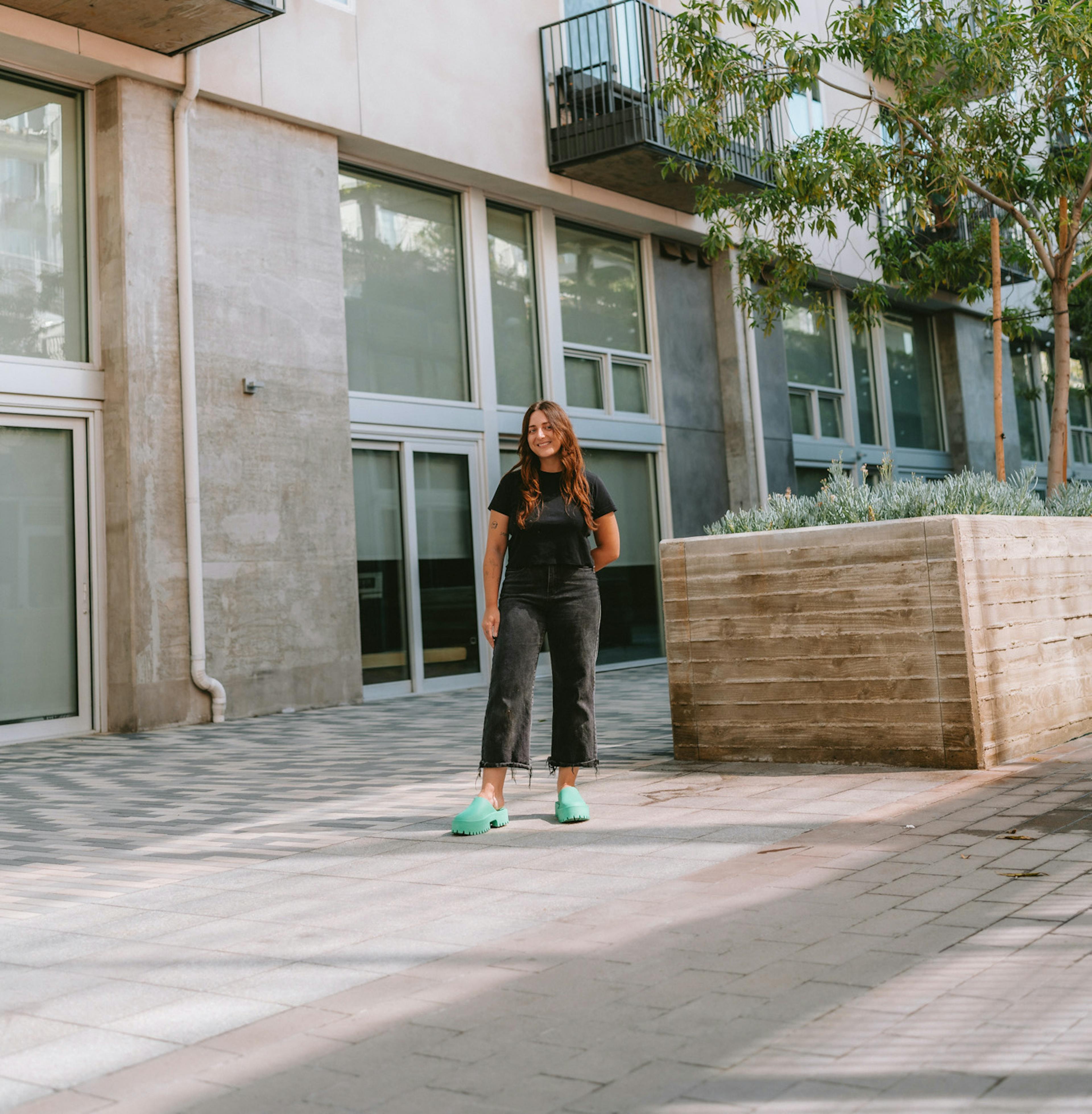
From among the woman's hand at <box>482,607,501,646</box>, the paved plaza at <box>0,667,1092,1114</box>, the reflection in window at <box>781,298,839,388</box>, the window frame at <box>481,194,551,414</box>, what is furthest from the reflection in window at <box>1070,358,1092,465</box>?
the woman's hand at <box>482,607,501,646</box>

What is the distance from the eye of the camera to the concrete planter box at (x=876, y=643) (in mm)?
5645

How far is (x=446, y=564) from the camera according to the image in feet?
40.9

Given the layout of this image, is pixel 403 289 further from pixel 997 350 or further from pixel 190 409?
pixel 997 350

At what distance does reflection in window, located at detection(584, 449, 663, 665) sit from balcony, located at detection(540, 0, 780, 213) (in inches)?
122

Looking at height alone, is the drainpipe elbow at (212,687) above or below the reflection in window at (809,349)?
below

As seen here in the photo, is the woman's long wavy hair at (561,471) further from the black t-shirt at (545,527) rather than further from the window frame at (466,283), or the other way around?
the window frame at (466,283)

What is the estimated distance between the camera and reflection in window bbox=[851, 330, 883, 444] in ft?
62.1

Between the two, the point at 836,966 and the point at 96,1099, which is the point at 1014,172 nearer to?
the point at 836,966

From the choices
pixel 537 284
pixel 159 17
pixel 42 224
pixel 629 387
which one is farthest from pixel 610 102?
pixel 42 224

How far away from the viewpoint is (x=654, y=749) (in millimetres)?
7094

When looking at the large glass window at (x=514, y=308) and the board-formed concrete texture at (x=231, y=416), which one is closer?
the board-formed concrete texture at (x=231, y=416)

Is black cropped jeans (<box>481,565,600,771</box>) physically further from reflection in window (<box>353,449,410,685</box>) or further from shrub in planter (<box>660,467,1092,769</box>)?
reflection in window (<box>353,449,410,685</box>)

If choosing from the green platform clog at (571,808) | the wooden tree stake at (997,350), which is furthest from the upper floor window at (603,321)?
the green platform clog at (571,808)

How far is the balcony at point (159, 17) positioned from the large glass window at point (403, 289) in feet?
7.73
